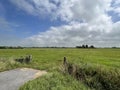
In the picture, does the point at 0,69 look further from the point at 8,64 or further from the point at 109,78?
the point at 109,78

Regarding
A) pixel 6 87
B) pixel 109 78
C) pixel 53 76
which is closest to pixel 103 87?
pixel 109 78

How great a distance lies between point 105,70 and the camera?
9.11 metres

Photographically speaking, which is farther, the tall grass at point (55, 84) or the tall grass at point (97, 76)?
the tall grass at point (97, 76)

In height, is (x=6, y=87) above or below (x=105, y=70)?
below

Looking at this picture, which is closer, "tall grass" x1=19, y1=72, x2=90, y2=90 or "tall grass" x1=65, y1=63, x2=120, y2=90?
"tall grass" x1=19, y1=72, x2=90, y2=90

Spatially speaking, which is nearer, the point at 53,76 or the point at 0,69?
the point at 53,76

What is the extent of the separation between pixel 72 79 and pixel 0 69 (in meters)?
7.58

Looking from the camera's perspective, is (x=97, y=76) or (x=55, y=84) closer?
(x=55, y=84)

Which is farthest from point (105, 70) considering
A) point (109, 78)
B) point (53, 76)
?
point (53, 76)

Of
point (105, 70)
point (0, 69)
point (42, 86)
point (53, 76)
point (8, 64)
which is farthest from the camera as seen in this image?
point (8, 64)

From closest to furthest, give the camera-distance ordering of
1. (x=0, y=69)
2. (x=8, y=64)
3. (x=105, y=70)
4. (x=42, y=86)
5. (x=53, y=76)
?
(x=42, y=86) < (x=105, y=70) < (x=53, y=76) < (x=0, y=69) < (x=8, y=64)

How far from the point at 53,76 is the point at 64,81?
102 cm

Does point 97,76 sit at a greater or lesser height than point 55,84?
greater

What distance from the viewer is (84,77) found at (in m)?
9.62
